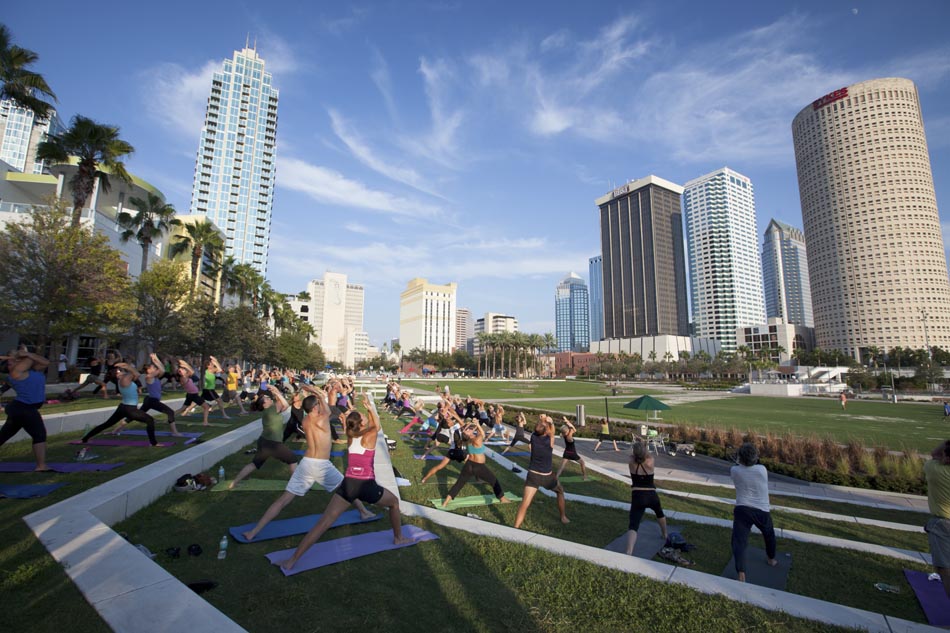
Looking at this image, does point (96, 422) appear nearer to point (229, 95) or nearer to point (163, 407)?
point (163, 407)

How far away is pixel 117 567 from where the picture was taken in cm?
402

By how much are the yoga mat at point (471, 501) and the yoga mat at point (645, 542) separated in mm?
2501

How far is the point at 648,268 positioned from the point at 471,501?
195m

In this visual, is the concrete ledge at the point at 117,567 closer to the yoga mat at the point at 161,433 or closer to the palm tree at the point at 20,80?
the yoga mat at the point at 161,433

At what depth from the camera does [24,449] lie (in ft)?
30.4

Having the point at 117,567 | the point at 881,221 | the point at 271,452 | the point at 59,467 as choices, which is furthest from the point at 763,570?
the point at 881,221

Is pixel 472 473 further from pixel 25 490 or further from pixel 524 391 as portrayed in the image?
pixel 524 391

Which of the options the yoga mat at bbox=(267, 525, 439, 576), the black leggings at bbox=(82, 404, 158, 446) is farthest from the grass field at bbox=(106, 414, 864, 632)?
the black leggings at bbox=(82, 404, 158, 446)

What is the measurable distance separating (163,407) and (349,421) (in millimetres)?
8204

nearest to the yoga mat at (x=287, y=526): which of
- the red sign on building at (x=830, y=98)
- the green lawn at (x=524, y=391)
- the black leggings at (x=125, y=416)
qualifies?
the black leggings at (x=125, y=416)

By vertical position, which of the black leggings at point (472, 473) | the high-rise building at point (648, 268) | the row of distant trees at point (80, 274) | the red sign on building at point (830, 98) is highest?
the red sign on building at point (830, 98)

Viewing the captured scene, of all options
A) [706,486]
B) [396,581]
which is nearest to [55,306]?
[396,581]

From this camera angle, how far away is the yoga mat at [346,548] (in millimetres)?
4992

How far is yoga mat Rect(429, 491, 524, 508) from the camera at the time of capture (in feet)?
26.5
